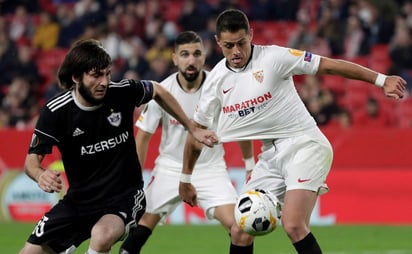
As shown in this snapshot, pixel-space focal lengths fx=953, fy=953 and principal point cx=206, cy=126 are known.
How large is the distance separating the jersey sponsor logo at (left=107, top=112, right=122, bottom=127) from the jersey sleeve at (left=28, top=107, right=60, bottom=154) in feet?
1.42

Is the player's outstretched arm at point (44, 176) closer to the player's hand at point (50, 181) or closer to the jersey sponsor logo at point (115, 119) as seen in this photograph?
the player's hand at point (50, 181)

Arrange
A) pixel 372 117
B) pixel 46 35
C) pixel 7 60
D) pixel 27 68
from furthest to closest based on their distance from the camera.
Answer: pixel 46 35 → pixel 7 60 → pixel 27 68 → pixel 372 117

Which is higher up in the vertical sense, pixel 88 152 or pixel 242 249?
pixel 88 152

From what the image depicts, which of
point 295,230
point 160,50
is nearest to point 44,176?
point 295,230

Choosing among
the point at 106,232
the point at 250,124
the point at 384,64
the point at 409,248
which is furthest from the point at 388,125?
the point at 106,232

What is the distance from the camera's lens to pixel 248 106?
26.0 ft

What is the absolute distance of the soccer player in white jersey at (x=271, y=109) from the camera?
7715mm

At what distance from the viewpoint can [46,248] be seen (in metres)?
7.41

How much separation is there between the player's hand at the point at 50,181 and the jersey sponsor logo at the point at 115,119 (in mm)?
799

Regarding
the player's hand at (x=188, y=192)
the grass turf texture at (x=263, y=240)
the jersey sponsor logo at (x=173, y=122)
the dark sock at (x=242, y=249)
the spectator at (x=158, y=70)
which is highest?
the jersey sponsor logo at (x=173, y=122)

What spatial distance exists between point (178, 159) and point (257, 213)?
2329mm

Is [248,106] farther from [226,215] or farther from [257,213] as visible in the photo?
[226,215]

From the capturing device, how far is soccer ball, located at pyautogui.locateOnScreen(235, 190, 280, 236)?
7605 millimetres

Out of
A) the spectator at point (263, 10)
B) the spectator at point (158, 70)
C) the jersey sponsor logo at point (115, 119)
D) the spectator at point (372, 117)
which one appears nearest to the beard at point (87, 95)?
the jersey sponsor logo at point (115, 119)
